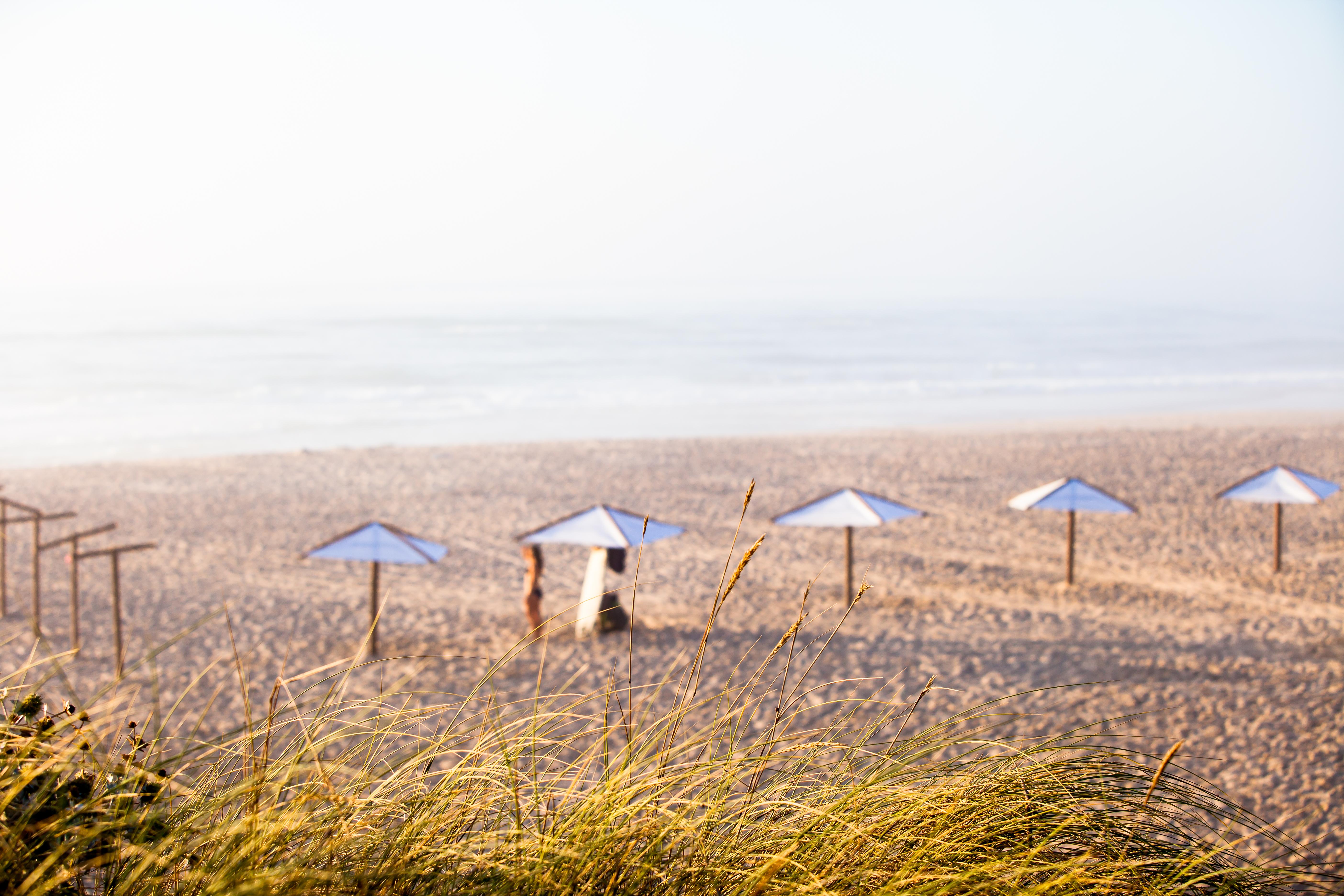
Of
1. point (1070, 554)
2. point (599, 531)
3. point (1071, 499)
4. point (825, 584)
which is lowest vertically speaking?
point (825, 584)

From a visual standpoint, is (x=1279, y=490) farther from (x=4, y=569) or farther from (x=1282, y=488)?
(x=4, y=569)

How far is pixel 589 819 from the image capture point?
73.6 inches

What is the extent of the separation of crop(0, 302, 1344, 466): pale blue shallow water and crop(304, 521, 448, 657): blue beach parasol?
52.6ft

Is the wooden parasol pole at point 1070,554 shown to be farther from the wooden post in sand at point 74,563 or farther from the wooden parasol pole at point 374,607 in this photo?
the wooden post in sand at point 74,563

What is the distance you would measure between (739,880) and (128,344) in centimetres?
6017

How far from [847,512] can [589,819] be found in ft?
27.2

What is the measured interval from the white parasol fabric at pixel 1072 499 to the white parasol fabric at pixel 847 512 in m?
1.25

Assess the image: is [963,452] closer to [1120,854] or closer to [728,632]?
[728,632]

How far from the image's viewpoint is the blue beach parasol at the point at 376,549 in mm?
8820

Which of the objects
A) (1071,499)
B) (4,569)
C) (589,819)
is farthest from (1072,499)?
(4,569)

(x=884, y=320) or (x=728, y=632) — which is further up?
(x=884, y=320)

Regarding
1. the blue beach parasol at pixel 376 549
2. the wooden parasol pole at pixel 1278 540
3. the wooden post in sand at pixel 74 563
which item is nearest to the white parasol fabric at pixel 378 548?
the blue beach parasol at pixel 376 549

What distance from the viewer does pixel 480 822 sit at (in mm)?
2314

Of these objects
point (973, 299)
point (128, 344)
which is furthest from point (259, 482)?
point (973, 299)
